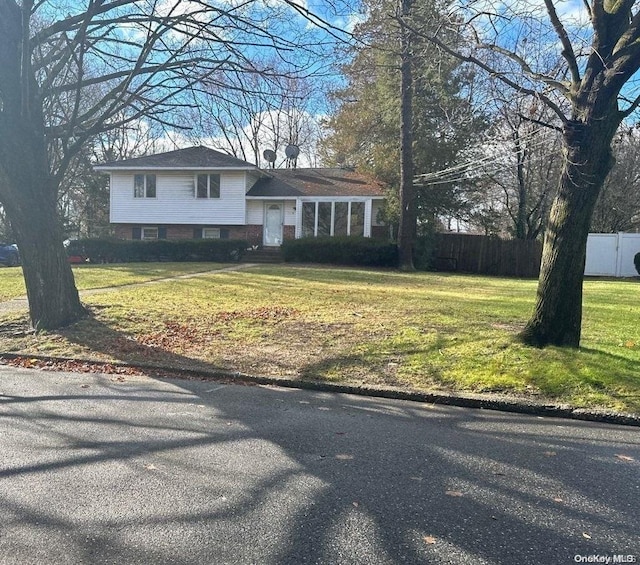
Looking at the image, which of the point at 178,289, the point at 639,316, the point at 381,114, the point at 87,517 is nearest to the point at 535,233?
the point at 381,114

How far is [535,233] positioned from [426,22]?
2793 centimetres

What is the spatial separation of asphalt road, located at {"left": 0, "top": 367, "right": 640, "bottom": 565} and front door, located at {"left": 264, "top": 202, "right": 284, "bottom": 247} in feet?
77.3

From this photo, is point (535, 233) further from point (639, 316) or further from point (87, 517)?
point (87, 517)

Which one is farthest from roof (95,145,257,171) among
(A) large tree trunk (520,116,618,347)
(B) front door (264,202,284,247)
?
(A) large tree trunk (520,116,618,347)

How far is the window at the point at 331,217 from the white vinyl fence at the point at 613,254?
11.9 metres

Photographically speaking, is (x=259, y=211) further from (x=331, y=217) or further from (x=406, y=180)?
(x=406, y=180)

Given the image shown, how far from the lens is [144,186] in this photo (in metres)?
29.6

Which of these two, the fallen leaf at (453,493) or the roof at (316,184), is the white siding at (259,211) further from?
the fallen leaf at (453,493)

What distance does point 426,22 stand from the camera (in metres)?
8.68

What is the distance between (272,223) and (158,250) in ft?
21.5

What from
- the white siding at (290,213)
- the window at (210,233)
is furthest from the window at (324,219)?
the window at (210,233)

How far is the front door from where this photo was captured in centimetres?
2891

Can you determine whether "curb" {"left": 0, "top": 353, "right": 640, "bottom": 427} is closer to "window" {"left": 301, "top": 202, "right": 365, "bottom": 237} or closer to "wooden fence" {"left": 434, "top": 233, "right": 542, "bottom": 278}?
"wooden fence" {"left": 434, "top": 233, "right": 542, "bottom": 278}

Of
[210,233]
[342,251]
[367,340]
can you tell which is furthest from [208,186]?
[367,340]
